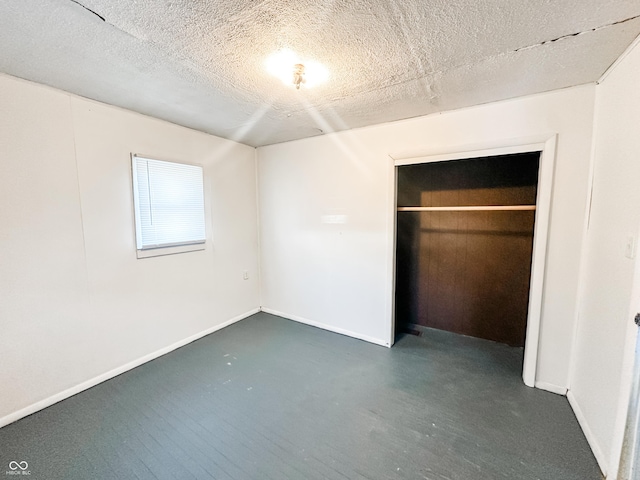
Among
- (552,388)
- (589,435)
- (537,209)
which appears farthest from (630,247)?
(552,388)

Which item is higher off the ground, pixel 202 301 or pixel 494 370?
pixel 202 301

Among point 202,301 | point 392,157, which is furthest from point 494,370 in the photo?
point 202,301

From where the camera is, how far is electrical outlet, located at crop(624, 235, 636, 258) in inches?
52.8

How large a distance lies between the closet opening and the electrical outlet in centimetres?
119

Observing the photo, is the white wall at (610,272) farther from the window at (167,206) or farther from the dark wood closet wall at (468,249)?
the window at (167,206)

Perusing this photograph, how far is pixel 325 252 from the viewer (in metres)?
3.27

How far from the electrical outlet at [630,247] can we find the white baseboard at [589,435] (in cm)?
112

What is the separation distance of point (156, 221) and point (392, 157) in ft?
8.09

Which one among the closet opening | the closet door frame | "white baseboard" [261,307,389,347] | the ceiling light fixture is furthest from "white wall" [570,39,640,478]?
the ceiling light fixture

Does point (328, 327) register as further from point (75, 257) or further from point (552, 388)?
point (75, 257)

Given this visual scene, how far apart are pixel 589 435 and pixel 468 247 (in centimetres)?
179

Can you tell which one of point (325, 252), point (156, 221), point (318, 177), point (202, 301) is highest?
point (318, 177)

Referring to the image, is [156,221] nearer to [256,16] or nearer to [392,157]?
[256,16]

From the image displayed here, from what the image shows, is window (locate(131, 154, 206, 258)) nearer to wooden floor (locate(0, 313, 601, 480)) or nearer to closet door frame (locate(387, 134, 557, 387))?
wooden floor (locate(0, 313, 601, 480))
